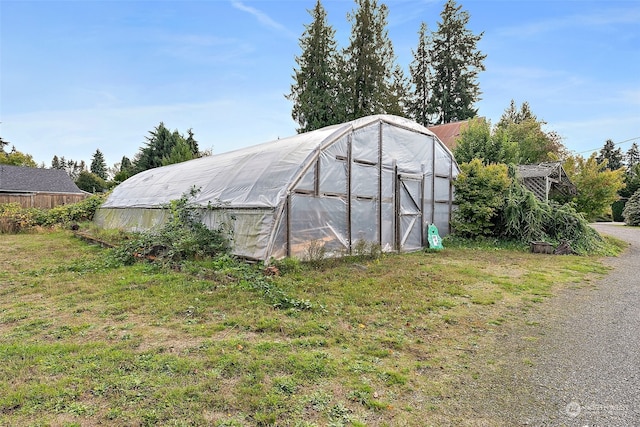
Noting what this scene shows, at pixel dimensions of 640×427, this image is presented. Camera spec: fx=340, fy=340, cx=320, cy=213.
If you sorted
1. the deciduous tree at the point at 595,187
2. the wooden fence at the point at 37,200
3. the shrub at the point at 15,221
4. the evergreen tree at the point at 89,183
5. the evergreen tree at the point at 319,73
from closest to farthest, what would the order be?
the deciduous tree at the point at 595,187, the shrub at the point at 15,221, the wooden fence at the point at 37,200, the evergreen tree at the point at 319,73, the evergreen tree at the point at 89,183

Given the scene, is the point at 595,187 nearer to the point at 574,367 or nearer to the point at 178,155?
the point at 574,367

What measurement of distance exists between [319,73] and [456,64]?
12593mm

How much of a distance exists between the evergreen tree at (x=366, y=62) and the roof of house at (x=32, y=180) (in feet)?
77.2

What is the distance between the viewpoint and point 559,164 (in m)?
13.7

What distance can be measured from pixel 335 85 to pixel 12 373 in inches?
943

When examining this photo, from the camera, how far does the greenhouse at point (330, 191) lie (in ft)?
23.7

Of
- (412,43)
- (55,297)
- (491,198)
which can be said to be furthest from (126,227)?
(412,43)

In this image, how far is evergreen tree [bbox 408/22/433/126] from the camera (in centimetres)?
2986

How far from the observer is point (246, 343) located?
329 centimetres

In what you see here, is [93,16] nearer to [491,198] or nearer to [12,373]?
[12,373]

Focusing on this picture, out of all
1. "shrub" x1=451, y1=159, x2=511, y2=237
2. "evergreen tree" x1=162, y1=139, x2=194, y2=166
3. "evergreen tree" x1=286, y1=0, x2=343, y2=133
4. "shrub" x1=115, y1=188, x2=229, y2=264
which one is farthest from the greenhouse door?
"evergreen tree" x1=162, y1=139, x2=194, y2=166

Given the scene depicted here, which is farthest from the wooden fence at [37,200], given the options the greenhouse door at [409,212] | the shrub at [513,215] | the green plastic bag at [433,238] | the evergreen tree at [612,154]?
the evergreen tree at [612,154]

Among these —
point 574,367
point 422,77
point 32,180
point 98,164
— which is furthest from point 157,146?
point 574,367

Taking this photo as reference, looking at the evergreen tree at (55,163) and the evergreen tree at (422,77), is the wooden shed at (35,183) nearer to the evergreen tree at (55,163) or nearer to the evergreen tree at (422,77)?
the evergreen tree at (422,77)
